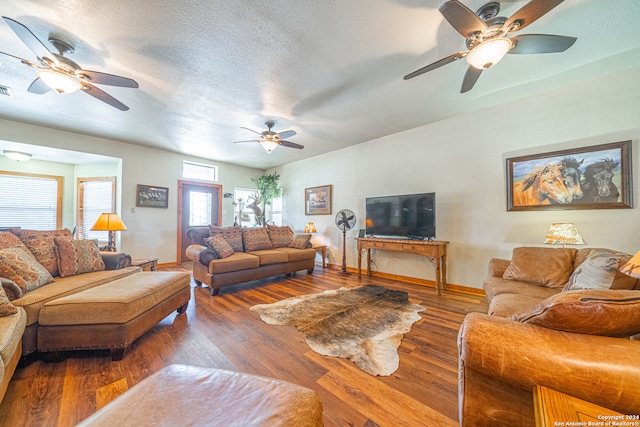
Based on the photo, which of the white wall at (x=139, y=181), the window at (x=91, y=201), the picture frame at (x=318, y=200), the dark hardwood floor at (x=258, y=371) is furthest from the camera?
the picture frame at (x=318, y=200)

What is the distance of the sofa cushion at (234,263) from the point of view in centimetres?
311


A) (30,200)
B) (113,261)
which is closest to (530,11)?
(113,261)

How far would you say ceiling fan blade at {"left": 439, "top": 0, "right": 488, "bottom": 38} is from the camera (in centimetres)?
128

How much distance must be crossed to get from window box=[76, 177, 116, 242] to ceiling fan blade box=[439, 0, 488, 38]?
20.3 ft

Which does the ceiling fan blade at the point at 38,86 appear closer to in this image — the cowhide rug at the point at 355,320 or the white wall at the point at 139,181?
the white wall at the point at 139,181

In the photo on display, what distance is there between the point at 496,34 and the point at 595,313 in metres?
1.80

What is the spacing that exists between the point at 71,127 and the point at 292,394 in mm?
5338

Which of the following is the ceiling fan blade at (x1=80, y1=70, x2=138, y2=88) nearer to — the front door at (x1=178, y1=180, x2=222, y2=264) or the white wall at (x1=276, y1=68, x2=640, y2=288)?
the front door at (x1=178, y1=180, x2=222, y2=264)

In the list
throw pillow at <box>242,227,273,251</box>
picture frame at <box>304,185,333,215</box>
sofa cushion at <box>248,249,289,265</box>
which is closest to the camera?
sofa cushion at <box>248,249,289,265</box>

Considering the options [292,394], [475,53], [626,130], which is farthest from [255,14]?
[626,130]

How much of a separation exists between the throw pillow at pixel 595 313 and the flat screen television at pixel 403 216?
259 cm

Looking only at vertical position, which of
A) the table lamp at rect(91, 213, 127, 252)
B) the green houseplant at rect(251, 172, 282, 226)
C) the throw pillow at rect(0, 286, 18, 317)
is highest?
the green houseplant at rect(251, 172, 282, 226)

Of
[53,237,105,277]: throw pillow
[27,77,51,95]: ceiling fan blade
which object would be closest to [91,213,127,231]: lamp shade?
[53,237,105,277]: throw pillow

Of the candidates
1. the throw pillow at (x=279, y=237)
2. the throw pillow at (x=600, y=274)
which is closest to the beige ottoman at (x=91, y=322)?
the throw pillow at (x=279, y=237)
